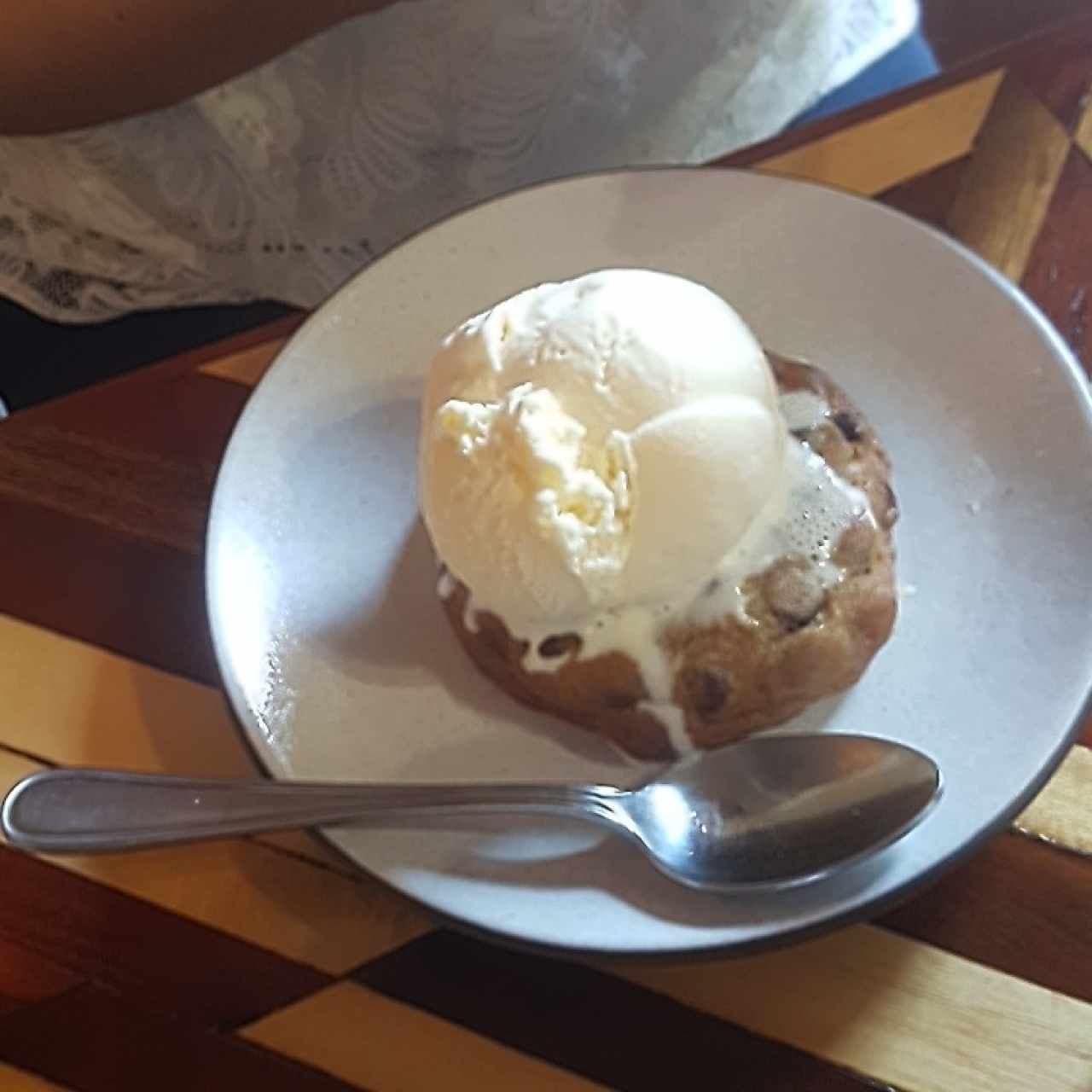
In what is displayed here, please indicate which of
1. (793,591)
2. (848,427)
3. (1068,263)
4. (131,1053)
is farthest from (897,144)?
(131,1053)

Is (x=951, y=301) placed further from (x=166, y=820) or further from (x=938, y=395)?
(x=166, y=820)

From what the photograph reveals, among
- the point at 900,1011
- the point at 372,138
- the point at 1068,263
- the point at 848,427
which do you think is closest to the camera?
the point at 900,1011

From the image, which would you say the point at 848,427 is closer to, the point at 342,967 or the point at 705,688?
the point at 705,688

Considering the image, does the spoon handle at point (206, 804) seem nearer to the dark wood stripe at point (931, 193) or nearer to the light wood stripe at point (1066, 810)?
the light wood stripe at point (1066, 810)

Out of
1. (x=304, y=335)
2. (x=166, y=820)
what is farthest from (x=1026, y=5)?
(x=166, y=820)

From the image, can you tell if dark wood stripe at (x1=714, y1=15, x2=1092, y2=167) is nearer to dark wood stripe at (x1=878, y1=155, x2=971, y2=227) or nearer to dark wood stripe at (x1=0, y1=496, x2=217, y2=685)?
dark wood stripe at (x1=878, y1=155, x2=971, y2=227)

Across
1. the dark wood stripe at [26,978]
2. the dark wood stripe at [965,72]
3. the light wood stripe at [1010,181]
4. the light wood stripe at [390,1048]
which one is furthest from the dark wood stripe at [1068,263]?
the dark wood stripe at [26,978]
